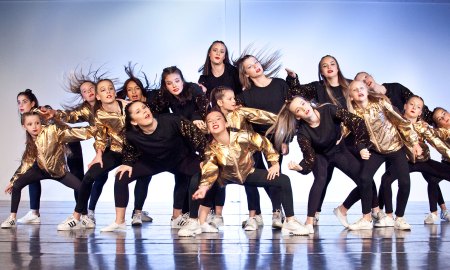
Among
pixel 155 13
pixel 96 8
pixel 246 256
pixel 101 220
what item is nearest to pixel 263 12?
pixel 155 13

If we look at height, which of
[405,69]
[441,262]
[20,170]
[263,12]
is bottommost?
[441,262]

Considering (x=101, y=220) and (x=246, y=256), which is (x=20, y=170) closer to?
(x=101, y=220)

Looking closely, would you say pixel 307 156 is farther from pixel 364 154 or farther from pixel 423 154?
pixel 423 154

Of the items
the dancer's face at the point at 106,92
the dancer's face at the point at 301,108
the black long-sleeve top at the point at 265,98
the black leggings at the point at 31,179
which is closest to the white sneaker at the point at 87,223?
the black leggings at the point at 31,179

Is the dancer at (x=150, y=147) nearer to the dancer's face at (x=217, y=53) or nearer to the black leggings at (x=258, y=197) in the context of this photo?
the black leggings at (x=258, y=197)

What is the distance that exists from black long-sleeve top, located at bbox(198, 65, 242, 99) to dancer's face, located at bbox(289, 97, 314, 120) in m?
0.74

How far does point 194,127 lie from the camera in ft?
17.2

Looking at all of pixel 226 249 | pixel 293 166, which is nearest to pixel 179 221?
pixel 293 166

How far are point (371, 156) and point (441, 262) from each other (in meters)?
1.74

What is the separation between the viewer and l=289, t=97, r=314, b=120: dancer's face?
5086 millimetres

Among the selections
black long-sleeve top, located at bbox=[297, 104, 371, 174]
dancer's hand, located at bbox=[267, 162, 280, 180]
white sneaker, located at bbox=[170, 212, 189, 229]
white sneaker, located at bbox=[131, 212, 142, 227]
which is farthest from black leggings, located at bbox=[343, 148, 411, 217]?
white sneaker, located at bbox=[131, 212, 142, 227]

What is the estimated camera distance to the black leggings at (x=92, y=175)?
543 cm

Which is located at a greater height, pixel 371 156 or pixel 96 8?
pixel 96 8

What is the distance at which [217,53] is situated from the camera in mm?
5746
